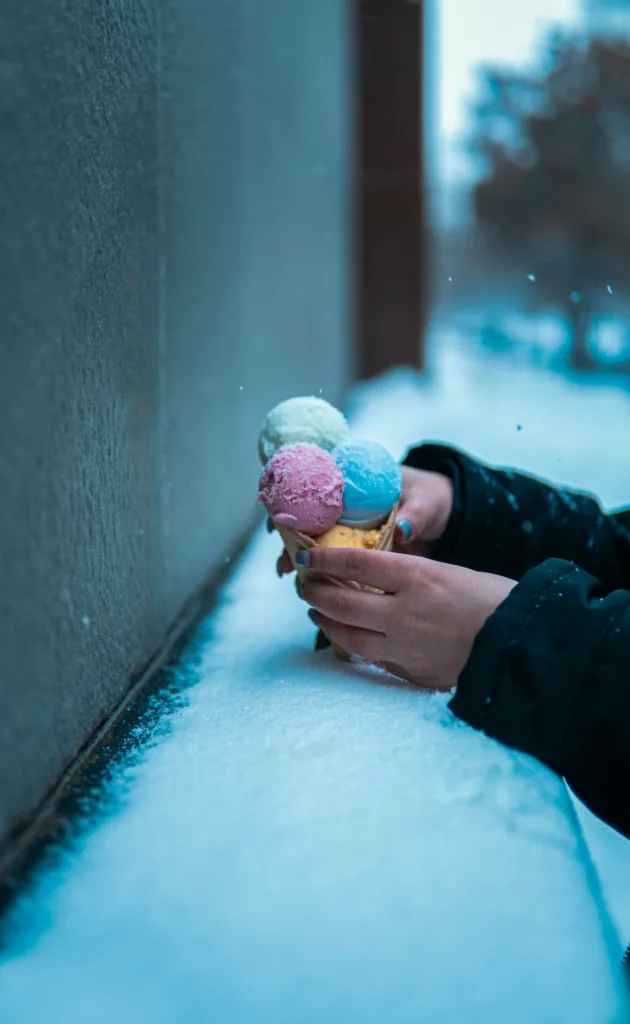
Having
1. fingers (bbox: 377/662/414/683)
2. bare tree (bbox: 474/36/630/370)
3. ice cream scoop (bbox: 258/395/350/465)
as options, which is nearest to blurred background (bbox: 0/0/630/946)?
ice cream scoop (bbox: 258/395/350/465)

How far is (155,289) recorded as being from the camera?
112cm

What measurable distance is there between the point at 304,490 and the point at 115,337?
269 mm

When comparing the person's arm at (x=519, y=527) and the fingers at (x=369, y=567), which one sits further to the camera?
the person's arm at (x=519, y=527)

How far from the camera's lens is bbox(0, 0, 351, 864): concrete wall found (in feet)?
2.22

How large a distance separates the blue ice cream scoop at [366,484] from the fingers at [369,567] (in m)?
0.07

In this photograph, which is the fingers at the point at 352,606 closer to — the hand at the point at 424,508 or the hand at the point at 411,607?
the hand at the point at 411,607

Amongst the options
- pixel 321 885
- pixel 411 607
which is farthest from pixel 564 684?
pixel 321 885

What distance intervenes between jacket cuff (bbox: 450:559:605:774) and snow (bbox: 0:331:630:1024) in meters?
0.03

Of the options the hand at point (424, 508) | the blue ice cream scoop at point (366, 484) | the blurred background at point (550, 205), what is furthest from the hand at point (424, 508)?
the blurred background at point (550, 205)

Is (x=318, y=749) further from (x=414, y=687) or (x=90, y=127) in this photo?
(x=90, y=127)

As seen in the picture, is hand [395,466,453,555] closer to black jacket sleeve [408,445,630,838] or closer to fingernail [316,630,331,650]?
fingernail [316,630,331,650]

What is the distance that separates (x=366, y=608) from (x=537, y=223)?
7.26m

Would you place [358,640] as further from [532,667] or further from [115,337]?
[115,337]

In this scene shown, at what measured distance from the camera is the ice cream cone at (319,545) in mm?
940
